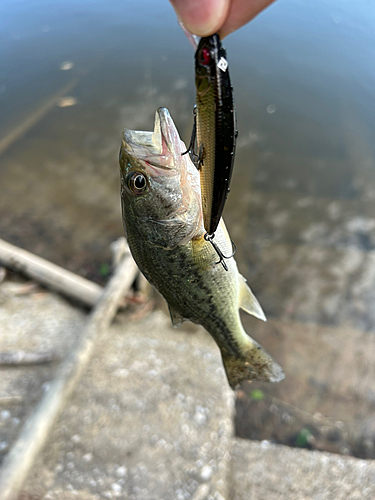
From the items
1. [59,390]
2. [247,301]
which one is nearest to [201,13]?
[247,301]

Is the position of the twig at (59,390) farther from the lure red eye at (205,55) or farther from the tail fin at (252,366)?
the lure red eye at (205,55)

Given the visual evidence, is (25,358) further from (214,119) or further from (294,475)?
(214,119)

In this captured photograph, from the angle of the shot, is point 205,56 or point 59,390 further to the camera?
point 59,390

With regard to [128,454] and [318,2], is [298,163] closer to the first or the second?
[128,454]

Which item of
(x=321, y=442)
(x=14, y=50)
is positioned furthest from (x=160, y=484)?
(x=14, y=50)

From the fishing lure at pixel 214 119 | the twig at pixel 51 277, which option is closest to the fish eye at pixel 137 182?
the fishing lure at pixel 214 119

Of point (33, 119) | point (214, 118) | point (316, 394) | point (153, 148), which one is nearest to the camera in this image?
point (214, 118)
